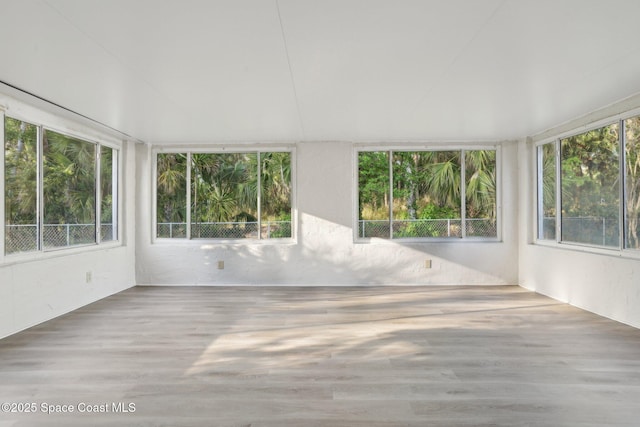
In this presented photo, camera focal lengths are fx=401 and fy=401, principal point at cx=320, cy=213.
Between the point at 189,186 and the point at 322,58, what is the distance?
14.2 ft

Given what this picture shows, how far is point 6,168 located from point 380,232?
4955mm

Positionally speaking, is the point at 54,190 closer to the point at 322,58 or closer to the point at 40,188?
the point at 40,188

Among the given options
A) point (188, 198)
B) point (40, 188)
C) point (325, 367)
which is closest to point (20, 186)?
point (40, 188)

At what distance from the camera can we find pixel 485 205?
21.5 feet

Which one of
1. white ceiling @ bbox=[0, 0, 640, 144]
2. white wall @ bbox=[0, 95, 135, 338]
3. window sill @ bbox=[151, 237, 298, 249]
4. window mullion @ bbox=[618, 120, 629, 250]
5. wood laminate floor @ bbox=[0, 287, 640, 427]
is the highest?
white ceiling @ bbox=[0, 0, 640, 144]

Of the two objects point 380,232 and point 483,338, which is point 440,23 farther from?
point 380,232

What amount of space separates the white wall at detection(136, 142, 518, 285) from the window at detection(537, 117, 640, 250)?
2.20ft

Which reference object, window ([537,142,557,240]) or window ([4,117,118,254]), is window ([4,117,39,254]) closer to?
window ([4,117,118,254])

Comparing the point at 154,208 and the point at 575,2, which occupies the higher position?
the point at 575,2

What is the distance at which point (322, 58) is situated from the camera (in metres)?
3.03

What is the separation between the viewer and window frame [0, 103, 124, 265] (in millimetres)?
3996

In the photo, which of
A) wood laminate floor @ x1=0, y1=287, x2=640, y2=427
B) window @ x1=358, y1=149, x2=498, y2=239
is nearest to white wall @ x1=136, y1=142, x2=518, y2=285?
window @ x1=358, y1=149, x2=498, y2=239

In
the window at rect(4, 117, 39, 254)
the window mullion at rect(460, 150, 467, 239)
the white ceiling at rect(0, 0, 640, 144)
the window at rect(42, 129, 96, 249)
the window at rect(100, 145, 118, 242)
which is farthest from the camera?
the window mullion at rect(460, 150, 467, 239)

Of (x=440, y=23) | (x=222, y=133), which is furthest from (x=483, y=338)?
(x=222, y=133)
